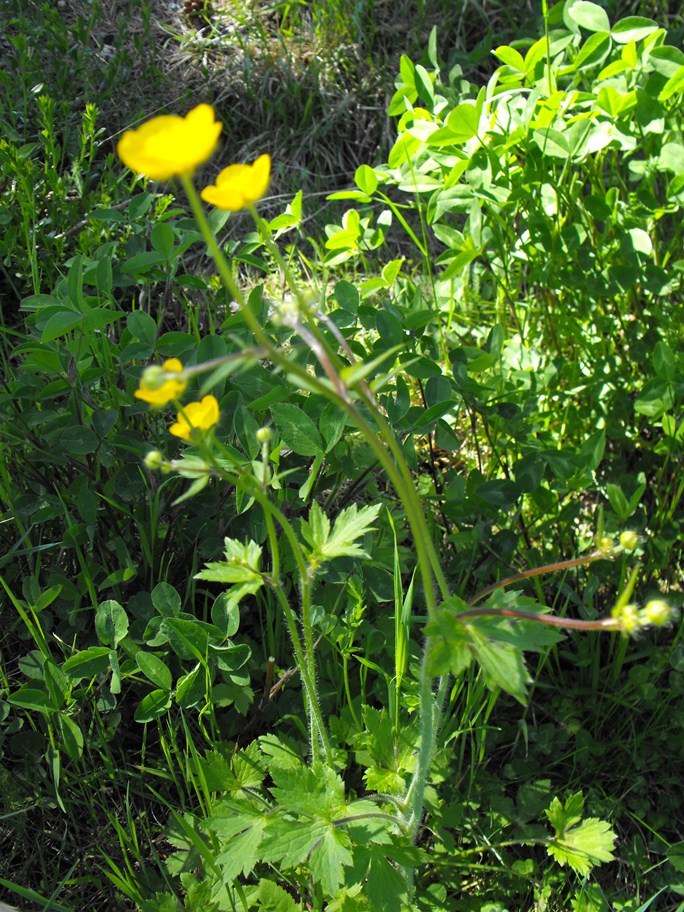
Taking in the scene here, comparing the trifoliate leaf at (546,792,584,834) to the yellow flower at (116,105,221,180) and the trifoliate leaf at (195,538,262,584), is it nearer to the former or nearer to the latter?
the trifoliate leaf at (195,538,262,584)

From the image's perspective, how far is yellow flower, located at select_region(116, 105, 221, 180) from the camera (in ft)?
2.48

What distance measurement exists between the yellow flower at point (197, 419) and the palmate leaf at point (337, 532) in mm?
257

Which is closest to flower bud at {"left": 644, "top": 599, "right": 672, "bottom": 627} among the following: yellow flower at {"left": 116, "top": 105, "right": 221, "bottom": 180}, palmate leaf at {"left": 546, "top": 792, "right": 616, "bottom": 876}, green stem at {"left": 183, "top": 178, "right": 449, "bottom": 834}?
green stem at {"left": 183, "top": 178, "right": 449, "bottom": 834}

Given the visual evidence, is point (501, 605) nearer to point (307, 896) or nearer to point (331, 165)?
point (307, 896)

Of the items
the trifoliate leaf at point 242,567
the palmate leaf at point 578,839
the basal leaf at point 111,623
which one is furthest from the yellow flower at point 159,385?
the palmate leaf at point 578,839

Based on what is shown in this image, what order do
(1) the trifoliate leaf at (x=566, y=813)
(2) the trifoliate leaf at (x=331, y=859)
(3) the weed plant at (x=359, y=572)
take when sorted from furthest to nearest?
(1) the trifoliate leaf at (x=566, y=813), (3) the weed plant at (x=359, y=572), (2) the trifoliate leaf at (x=331, y=859)

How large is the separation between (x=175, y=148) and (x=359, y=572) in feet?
3.41

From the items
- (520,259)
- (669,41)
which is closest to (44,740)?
(520,259)

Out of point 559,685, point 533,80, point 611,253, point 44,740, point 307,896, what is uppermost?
point 533,80

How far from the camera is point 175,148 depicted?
2.49 ft

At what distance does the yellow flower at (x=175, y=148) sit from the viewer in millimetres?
757

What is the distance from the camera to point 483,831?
172cm

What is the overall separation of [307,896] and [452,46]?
10.1 feet

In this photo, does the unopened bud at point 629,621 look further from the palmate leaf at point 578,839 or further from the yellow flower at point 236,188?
the palmate leaf at point 578,839
